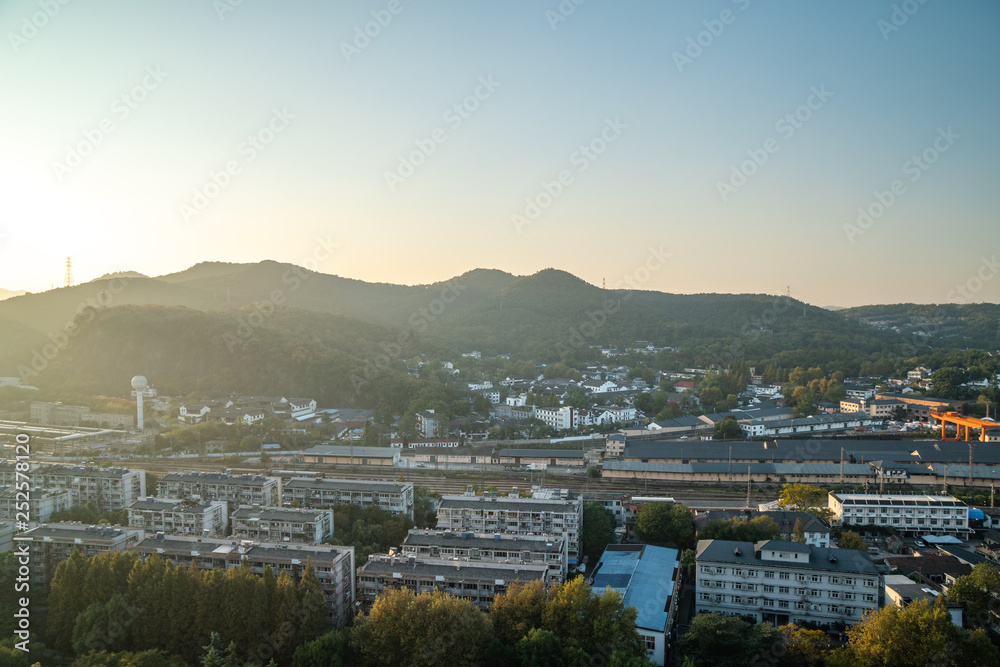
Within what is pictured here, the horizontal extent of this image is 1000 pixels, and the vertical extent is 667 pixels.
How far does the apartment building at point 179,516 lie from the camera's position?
35.4ft

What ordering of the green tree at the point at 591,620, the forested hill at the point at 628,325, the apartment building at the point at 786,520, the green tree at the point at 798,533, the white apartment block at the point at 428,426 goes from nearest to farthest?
the green tree at the point at 591,620 < the green tree at the point at 798,533 < the apartment building at the point at 786,520 < the white apartment block at the point at 428,426 < the forested hill at the point at 628,325

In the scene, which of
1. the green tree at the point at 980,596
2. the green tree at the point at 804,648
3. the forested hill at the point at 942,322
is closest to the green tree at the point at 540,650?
the green tree at the point at 804,648

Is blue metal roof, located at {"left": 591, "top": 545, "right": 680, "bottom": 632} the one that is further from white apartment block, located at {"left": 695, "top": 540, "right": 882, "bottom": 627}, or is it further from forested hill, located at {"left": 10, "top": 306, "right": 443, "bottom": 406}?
forested hill, located at {"left": 10, "top": 306, "right": 443, "bottom": 406}

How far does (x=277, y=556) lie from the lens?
8586 mm

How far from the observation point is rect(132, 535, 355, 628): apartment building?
822 centimetres

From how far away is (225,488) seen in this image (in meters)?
12.4

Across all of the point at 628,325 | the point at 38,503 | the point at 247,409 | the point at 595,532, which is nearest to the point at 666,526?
the point at 595,532

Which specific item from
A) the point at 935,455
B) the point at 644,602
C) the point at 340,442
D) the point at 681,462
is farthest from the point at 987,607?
the point at 340,442

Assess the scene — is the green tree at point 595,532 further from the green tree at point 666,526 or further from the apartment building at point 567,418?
the apartment building at point 567,418

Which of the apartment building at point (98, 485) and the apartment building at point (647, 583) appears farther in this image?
the apartment building at point (98, 485)

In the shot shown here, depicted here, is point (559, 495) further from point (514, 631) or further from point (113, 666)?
point (113, 666)

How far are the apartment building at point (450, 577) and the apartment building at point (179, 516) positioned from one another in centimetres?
400

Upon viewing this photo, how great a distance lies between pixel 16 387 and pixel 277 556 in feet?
74.7

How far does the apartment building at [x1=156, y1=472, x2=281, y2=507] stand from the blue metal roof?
22.4 feet
